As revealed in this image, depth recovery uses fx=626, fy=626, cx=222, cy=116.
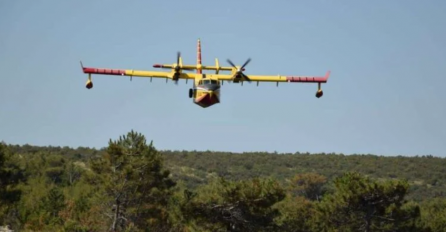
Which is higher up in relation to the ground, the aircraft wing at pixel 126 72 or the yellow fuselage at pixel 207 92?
the aircraft wing at pixel 126 72

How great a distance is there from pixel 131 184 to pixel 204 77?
1484 cm

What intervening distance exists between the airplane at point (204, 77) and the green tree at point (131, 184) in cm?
958

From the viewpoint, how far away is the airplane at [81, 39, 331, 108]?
35.5m

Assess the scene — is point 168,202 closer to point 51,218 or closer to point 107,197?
point 107,197

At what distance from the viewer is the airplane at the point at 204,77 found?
3547 centimetres

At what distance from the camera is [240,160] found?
16238 cm

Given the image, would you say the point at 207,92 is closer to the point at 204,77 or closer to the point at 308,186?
the point at 204,77

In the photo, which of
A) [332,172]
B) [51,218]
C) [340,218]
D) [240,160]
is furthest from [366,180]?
[240,160]

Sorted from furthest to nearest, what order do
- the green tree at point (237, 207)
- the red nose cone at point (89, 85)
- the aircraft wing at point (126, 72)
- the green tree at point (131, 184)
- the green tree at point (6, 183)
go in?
the green tree at point (6, 183) < the green tree at point (131, 184) < the green tree at point (237, 207) < the aircraft wing at point (126, 72) < the red nose cone at point (89, 85)

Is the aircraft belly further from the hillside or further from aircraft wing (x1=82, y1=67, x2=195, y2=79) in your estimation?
the hillside

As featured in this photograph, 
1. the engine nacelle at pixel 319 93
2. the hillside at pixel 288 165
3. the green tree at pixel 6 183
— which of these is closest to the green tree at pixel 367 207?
the engine nacelle at pixel 319 93

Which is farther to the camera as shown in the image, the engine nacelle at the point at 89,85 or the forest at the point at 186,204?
the forest at the point at 186,204

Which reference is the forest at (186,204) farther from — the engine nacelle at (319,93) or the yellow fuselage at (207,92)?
the yellow fuselage at (207,92)

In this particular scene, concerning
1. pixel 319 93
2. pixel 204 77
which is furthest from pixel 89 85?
pixel 319 93
